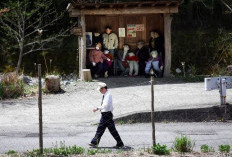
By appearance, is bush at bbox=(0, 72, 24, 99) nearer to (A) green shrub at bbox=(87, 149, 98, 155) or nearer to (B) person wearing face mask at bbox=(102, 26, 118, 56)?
(B) person wearing face mask at bbox=(102, 26, 118, 56)

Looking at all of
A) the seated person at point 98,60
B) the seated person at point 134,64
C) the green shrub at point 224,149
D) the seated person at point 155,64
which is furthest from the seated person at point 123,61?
the green shrub at point 224,149

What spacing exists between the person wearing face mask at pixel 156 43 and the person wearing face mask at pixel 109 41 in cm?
150

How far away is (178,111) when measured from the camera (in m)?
12.7

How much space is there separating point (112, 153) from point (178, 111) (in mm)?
4533

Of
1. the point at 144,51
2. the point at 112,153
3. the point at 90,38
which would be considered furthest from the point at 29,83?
the point at 112,153

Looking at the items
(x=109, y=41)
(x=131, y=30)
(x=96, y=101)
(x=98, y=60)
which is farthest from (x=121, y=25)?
(x=96, y=101)

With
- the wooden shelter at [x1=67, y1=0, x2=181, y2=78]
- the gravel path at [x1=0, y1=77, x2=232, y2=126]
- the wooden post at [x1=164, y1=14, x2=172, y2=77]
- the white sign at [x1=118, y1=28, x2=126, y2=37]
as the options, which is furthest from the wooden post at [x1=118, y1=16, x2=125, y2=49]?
the gravel path at [x1=0, y1=77, x2=232, y2=126]

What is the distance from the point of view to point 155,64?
782 inches

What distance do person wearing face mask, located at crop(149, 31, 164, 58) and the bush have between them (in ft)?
20.0

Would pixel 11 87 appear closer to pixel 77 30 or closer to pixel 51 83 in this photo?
pixel 51 83

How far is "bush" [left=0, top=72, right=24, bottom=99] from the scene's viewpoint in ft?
53.2

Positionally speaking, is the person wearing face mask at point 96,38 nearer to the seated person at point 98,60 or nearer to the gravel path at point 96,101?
the seated person at point 98,60

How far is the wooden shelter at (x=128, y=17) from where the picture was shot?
63.6ft

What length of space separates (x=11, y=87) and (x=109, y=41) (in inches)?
223
